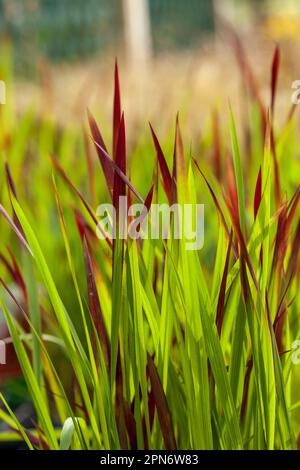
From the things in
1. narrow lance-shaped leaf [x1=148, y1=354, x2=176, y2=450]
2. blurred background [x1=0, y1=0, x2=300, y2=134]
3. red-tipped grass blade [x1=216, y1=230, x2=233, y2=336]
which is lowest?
narrow lance-shaped leaf [x1=148, y1=354, x2=176, y2=450]

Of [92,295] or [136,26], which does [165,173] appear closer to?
[92,295]

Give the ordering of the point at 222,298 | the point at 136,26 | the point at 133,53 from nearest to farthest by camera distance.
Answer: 1. the point at 222,298
2. the point at 133,53
3. the point at 136,26

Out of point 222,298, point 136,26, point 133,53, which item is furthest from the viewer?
point 136,26

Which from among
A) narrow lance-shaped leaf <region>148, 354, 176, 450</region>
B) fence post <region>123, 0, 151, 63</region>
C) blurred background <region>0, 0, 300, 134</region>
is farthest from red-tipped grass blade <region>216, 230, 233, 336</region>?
fence post <region>123, 0, 151, 63</region>

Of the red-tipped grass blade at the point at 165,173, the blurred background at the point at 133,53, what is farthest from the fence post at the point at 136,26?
the red-tipped grass blade at the point at 165,173

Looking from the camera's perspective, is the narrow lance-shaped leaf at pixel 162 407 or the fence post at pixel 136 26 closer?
the narrow lance-shaped leaf at pixel 162 407

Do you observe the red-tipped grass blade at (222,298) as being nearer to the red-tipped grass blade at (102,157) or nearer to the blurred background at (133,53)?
the red-tipped grass blade at (102,157)

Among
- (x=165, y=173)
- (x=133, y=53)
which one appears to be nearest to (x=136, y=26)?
(x=133, y=53)

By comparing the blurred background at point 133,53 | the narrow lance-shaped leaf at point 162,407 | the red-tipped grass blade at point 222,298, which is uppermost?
the blurred background at point 133,53

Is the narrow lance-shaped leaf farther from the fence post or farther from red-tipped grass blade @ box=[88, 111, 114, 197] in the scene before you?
the fence post

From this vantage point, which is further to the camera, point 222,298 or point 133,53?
point 133,53

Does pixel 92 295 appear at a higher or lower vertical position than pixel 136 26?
lower
